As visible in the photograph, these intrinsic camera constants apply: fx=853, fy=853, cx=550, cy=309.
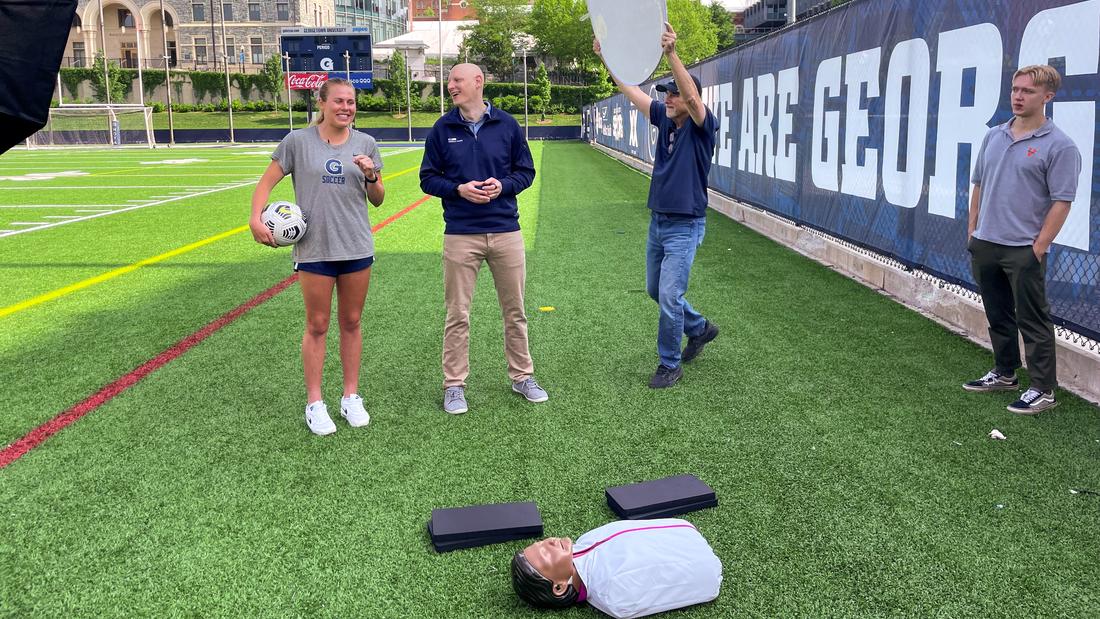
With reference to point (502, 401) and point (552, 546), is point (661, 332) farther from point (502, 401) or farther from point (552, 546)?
point (552, 546)

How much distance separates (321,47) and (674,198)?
204ft

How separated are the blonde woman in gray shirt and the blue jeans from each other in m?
1.75

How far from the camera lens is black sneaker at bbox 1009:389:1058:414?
463 centimetres

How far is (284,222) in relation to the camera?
13.9 ft

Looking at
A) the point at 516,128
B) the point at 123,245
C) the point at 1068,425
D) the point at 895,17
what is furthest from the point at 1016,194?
the point at 123,245

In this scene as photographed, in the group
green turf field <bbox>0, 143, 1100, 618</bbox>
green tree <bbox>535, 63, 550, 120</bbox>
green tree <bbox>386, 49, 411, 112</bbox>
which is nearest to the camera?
green turf field <bbox>0, 143, 1100, 618</bbox>

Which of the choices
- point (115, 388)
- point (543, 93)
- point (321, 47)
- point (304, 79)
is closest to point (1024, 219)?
point (115, 388)

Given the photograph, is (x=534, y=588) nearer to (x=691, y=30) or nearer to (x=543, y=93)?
(x=543, y=93)

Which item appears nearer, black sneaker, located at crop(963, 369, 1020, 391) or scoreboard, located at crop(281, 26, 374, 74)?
black sneaker, located at crop(963, 369, 1020, 391)

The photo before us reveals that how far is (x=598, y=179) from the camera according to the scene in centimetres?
2178

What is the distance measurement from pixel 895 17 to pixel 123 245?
31.0 ft

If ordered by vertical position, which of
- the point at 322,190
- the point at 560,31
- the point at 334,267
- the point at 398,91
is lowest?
the point at 334,267

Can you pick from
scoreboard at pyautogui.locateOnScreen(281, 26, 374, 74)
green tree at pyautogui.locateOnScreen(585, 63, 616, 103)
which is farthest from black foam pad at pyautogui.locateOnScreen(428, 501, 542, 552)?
green tree at pyautogui.locateOnScreen(585, 63, 616, 103)

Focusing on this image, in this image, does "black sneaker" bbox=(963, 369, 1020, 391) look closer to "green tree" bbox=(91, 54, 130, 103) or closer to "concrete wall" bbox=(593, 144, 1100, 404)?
"concrete wall" bbox=(593, 144, 1100, 404)
